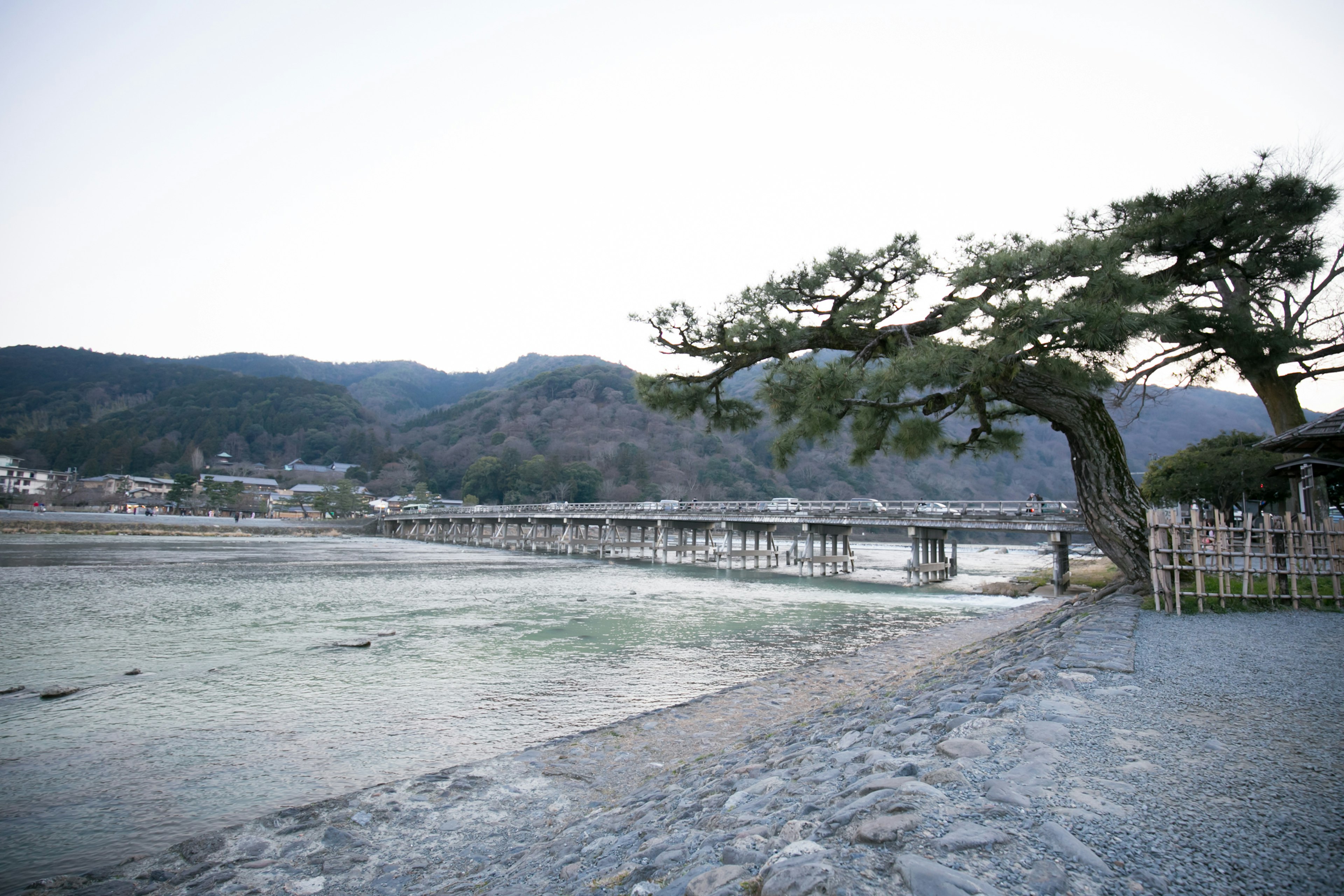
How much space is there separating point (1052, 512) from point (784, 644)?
13433 mm

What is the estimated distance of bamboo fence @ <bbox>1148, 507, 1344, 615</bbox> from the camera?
281 inches

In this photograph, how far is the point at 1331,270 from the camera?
9.59 m

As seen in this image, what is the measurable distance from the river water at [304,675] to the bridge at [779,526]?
9.68 feet

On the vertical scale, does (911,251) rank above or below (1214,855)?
above

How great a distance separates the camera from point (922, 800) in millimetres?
2297

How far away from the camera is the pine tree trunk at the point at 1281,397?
993 centimetres

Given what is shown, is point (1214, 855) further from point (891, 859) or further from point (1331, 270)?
point (1331, 270)

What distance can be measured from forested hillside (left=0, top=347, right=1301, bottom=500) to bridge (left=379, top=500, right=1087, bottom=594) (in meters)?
13.0

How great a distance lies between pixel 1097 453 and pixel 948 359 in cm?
237

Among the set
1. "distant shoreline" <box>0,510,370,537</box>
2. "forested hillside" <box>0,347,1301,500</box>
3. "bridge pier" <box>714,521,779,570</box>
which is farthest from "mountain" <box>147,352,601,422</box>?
"bridge pier" <box>714,521,779,570</box>

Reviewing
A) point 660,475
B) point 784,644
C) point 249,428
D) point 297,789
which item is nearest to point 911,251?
point 784,644

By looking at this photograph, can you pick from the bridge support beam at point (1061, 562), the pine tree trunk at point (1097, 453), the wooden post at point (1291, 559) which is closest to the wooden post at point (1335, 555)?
the wooden post at point (1291, 559)

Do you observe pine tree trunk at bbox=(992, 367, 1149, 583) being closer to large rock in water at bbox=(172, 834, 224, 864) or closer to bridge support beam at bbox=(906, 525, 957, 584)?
large rock in water at bbox=(172, 834, 224, 864)

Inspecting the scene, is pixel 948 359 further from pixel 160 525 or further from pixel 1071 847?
pixel 160 525
